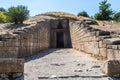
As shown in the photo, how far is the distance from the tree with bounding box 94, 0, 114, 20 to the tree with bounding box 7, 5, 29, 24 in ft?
57.7

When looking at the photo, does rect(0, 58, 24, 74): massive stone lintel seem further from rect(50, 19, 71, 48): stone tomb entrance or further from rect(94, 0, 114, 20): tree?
rect(94, 0, 114, 20): tree

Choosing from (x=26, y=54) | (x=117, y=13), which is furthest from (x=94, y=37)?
(x=117, y=13)

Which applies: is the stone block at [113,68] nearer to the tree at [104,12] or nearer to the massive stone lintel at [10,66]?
the massive stone lintel at [10,66]

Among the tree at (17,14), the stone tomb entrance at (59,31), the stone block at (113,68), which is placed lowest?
the stone block at (113,68)

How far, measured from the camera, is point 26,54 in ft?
49.6

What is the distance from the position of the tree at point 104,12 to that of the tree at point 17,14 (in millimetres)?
17596

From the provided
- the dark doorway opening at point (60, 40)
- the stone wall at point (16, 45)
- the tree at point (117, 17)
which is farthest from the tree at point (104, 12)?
the stone wall at point (16, 45)

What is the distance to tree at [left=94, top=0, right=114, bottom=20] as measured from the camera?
47.2 metres

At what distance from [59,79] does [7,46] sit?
20.2 feet

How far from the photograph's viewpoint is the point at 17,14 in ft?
106

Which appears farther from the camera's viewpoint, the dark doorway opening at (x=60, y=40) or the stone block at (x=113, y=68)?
the dark doorway opening at (x=60, y=40)

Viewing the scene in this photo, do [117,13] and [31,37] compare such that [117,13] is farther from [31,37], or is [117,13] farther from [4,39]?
[4,39]

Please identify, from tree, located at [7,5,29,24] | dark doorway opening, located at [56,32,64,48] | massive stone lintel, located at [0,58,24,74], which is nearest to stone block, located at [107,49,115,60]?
massive stone lintel, located at [0,58,24,74]

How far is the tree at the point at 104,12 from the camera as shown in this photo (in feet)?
155
